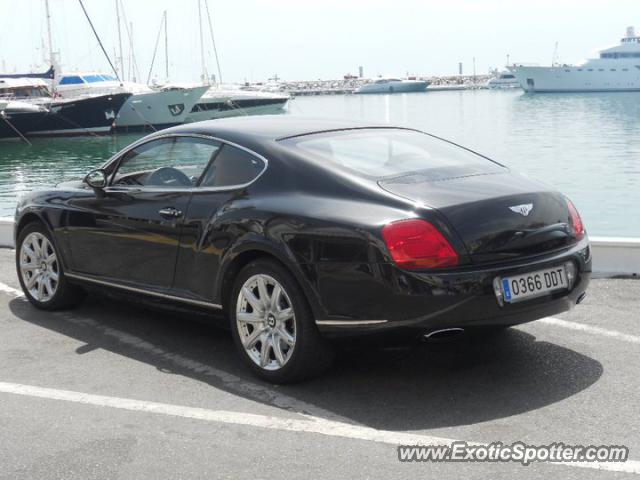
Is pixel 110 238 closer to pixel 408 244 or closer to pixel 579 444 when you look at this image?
pixel 408 244

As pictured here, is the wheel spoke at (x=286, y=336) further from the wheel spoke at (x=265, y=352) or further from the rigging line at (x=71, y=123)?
the rigging line at (x=71, y=123)

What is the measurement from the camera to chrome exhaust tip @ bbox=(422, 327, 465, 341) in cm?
451

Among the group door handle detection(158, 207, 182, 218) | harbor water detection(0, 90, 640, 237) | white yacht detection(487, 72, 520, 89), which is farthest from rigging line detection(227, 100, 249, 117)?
white yacht detection(487, 72, 520, 89)

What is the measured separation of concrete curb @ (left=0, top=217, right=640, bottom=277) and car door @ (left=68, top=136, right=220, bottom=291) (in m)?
3.57

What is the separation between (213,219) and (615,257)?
375cm

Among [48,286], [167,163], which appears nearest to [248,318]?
[167,163]

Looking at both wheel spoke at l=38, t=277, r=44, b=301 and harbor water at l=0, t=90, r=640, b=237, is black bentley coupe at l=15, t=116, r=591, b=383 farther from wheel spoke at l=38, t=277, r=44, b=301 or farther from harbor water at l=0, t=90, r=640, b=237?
harbor water at l=0, t=90, r=640, b=237

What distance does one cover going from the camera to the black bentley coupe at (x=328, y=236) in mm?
4492

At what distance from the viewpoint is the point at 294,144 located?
526 centimetres

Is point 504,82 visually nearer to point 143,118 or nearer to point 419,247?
point 143,118

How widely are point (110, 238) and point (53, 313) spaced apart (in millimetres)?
1166

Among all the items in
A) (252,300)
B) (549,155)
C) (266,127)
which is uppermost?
(266,127)

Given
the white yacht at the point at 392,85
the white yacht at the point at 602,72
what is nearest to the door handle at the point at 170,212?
the white yacht at the point at 602,72

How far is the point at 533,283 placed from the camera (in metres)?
4.63
